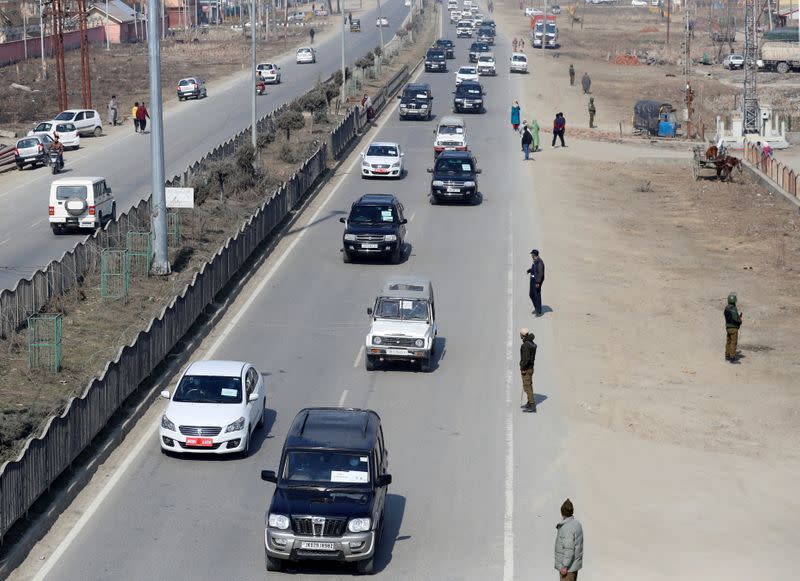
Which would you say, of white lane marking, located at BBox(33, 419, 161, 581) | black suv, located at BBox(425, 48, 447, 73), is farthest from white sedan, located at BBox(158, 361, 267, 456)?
black suv, located at BBox(425, 48, 447, 73)

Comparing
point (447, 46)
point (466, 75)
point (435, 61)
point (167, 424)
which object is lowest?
point (167, 424)

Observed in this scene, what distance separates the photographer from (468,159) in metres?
48.6

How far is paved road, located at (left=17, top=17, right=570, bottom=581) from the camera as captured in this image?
60.1ft

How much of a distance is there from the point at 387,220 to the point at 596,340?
30.8 ft

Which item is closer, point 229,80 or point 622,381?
point 622,381

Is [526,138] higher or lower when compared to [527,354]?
lower

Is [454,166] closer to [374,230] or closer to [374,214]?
[374,214]

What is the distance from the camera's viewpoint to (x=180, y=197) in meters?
36.1

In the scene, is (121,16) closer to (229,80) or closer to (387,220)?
(229,80)

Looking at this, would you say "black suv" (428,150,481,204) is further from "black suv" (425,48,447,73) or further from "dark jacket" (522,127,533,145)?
"black suv" (425,48,447,73)

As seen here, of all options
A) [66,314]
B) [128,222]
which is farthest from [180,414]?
[128,222]

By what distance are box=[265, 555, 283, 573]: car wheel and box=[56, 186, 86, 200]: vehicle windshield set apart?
2554 centimetres

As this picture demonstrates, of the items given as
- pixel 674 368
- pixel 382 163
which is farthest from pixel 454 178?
pixel 674 368

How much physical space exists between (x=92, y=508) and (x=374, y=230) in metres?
19.0
